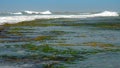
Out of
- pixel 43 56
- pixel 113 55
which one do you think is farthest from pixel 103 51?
pixel 43 56

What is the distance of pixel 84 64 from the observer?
17047 mm

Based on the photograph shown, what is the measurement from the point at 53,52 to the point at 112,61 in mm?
4448

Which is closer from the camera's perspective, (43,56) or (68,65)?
(68,65)

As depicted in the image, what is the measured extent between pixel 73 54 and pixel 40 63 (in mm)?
3461

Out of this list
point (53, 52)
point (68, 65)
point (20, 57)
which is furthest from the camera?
point (53, 52)

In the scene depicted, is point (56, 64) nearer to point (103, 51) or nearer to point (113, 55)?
point (113, 55)

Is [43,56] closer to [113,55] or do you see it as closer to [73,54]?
[73,54]

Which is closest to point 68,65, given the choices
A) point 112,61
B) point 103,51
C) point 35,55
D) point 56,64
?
point 56,64

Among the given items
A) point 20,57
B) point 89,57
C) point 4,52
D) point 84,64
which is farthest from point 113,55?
point 4,52

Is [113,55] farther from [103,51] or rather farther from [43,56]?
[43,56]

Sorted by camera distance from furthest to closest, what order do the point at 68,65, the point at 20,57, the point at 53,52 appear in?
the point at 53,52 < the point at 20,57 < the point at 68,65

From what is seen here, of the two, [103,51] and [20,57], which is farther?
[103,51]

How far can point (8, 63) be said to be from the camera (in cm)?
1742

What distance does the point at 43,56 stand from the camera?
64.7ft
